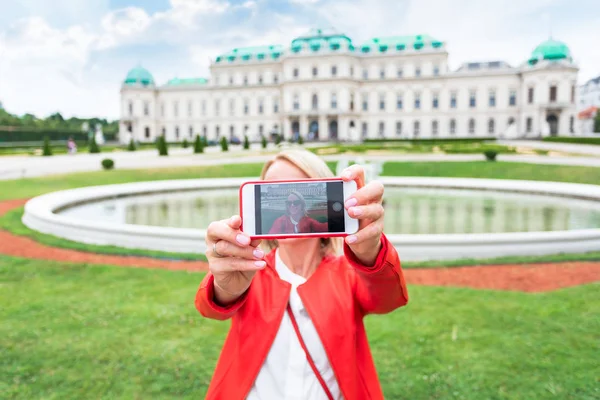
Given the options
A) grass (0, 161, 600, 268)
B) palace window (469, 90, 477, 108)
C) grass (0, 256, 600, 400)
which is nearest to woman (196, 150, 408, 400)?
grass (0, 256, 600, 400)

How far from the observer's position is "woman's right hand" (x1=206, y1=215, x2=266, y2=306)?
4.46 feet

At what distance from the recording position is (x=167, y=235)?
7.01 metres

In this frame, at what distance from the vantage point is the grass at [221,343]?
10.3ft

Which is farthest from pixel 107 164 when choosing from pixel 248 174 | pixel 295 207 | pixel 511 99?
pixel 511 99

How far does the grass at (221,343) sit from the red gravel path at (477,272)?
1.28 feet

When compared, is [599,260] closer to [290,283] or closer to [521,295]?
[521,295]

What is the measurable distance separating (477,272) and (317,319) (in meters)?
4.55

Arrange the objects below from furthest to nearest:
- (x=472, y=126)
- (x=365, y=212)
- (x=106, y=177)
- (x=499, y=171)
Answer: (x=472, y=126) → (x=499, y=171) → (x=106, y=177) → (x=365, y=212)

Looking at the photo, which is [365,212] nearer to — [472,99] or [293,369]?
[293,369]

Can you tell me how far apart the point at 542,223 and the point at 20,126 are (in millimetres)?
47640

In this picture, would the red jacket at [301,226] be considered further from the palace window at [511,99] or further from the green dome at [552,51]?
the green dome at [552,51]

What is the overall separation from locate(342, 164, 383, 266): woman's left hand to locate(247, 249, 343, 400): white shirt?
1.46 feet

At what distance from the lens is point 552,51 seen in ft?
167

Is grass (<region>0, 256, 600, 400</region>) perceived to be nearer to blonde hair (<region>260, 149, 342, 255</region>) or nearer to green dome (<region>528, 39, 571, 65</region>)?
blonde hair (<region>260, 149, 342, 255</region>)
